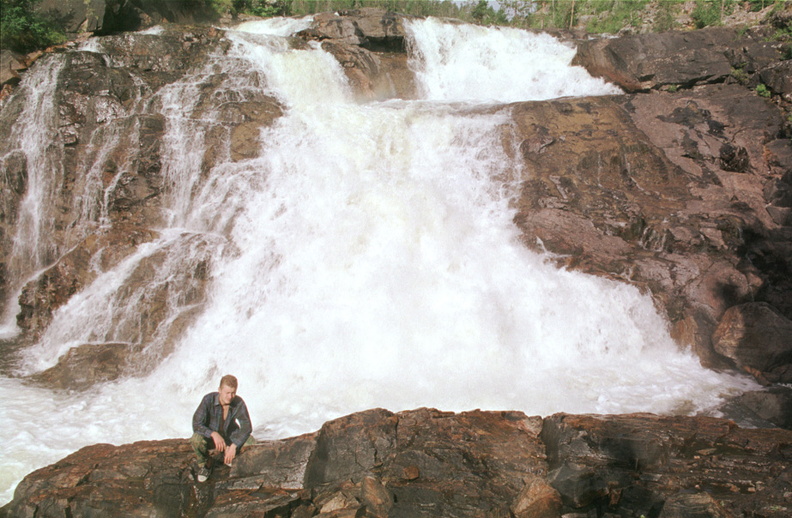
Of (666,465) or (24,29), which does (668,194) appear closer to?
(666,465)

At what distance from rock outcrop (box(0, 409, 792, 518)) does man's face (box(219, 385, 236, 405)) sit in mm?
639

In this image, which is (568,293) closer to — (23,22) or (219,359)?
(219,359)

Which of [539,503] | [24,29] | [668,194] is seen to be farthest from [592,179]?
[24,29]

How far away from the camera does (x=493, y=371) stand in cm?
812

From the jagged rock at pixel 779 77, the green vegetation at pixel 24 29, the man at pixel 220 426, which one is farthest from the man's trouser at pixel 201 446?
the jagged rock at pixel 779 77

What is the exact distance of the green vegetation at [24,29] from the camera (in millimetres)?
12086

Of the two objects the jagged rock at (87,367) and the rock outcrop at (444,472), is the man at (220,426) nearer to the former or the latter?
the rock outcrop at (444,472)

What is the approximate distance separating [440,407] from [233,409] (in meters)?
3.10

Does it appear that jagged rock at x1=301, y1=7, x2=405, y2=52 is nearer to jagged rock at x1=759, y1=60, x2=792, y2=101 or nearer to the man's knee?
jagged rock at x1=759, y1=60, x2=792, y2=101

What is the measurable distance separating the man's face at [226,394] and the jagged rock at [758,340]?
23.4ft

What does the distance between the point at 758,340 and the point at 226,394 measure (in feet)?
24.3

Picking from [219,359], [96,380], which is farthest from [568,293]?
[96,380]

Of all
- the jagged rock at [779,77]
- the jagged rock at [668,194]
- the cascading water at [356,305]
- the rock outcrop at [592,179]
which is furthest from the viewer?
the jagged rock at [779,77]

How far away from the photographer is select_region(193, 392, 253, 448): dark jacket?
482 centimetres
